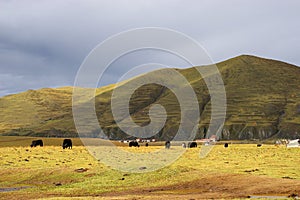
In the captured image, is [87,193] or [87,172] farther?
[87,172]

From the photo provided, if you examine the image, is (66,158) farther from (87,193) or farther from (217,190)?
(217,190)

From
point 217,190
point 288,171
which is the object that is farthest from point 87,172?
point 288,171

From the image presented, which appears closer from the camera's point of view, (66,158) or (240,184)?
(240,184)

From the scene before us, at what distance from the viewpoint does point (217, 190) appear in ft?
98.1

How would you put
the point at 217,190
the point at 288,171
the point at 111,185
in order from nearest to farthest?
the point at 217,190 → the point at 111,185 → the point at 288,171

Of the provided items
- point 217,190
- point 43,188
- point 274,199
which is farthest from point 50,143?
point 274,199

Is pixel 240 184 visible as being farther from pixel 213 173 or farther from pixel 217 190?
pixel 213 173

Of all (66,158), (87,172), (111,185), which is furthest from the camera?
(66,158)

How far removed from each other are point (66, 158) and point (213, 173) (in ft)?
82.2

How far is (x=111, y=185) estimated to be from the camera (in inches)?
1350

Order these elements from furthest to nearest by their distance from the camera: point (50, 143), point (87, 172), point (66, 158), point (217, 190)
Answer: point (50, 143) < point (66, 158) < point (87, 172) < point (217, 190)

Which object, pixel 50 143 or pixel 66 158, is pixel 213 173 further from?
pixel 50 143

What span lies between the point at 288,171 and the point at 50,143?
7782 cm

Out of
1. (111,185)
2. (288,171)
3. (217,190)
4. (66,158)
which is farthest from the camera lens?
(66,158)
